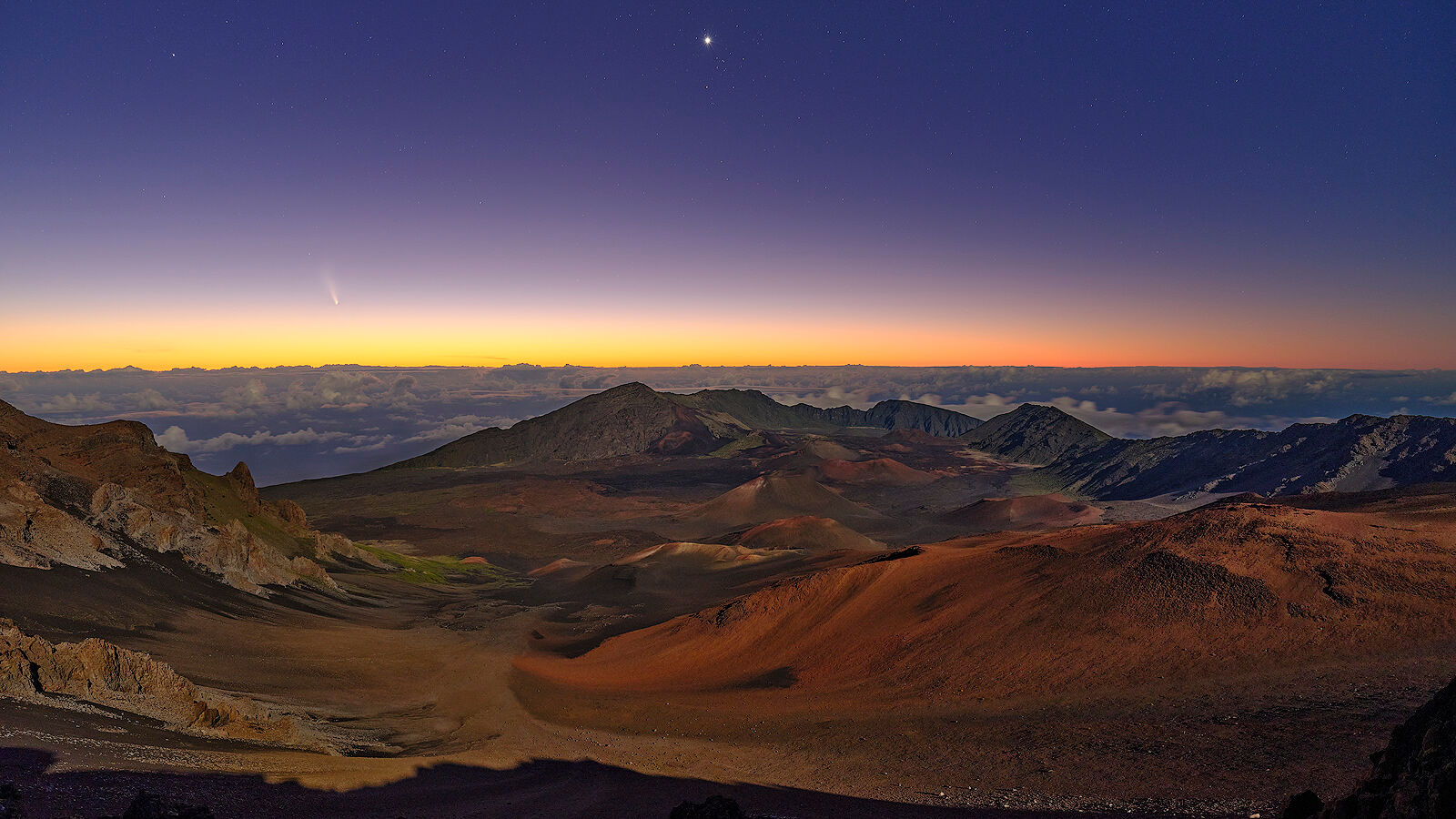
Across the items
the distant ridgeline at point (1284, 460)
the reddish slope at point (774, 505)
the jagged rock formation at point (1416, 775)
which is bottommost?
the reddish slope at point (774, 505)

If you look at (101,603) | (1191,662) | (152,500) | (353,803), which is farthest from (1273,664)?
(152,500)

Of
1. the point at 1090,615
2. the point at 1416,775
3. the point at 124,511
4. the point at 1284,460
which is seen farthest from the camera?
the point at 1284,460

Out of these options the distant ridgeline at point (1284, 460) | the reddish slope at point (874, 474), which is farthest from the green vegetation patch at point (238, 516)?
→ the reddish slope at point (874, 474)

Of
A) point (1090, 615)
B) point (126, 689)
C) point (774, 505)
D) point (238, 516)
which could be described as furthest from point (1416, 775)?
point (774, 505)

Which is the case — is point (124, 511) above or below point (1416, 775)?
below

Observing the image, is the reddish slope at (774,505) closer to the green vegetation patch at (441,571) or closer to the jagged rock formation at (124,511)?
the green vegetation patch at (441,571)

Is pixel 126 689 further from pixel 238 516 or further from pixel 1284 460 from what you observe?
pixel 1284 460
